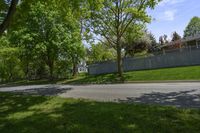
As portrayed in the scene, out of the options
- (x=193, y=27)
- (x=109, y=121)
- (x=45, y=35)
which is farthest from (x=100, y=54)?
(x=193, y=27)

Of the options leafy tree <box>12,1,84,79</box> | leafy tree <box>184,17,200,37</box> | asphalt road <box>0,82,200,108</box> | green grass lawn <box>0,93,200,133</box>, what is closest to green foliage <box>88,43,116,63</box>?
leafy tree <box>12,1,84,79</box>

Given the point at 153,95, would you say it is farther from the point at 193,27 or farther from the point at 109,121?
the point at 193,27

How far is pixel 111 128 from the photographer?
7.54 m

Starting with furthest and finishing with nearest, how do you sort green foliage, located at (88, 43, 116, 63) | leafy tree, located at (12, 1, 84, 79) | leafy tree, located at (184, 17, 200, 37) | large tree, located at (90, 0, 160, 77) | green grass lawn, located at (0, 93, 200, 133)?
leafy tree, located at (184, 17, 200, 37) → green foliage, located at (88, 43, 116, 63) → leafy tree, located at (12, 1, 84, 79) → large tree, located at (90, 0, 160, 77) → green grass lawn, located at (0, 93, 200, 133)

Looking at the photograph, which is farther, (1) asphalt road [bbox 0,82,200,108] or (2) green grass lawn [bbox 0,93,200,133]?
(1) asphalt road [bbox 0,82,200,108]

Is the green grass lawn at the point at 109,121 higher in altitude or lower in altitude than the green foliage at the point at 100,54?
lower

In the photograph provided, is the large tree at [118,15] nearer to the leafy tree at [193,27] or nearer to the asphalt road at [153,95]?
the asphalt road at [153,95]

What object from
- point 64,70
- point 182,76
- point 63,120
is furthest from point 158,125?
point 64,70

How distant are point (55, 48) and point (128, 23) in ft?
33.9

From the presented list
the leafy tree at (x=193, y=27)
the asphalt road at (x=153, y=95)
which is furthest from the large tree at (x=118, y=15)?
the leafy tree at (x=193, y=27)

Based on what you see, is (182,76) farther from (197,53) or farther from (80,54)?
(80,54)

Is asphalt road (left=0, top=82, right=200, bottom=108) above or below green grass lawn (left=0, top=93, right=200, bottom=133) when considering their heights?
above

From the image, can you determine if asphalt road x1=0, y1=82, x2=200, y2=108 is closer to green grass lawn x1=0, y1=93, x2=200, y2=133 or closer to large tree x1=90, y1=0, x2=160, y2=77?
green grass lawn x1=0, y1=93, x2=200, y2=133

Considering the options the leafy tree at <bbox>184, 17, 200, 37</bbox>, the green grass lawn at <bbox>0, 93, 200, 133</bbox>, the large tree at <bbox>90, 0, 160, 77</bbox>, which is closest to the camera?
the green grass lawn at <bbox>0, 93, 200, 133</bbox>
